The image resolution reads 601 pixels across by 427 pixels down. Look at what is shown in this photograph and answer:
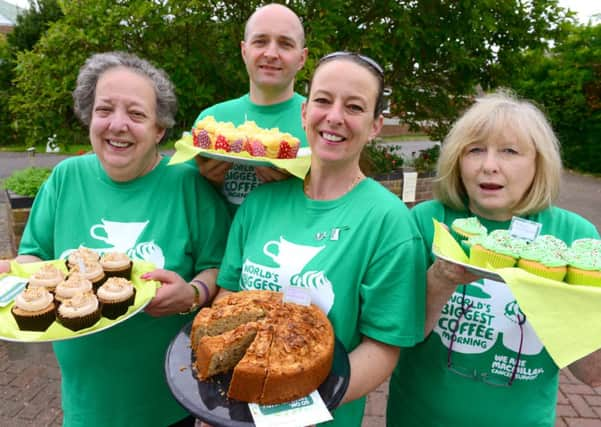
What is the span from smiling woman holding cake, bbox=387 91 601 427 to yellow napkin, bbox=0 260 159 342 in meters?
1.42

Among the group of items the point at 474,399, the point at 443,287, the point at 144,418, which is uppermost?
the point at 443,287

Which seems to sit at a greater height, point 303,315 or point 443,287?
point 443,287

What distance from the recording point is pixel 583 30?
693 inches

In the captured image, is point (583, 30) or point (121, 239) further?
point (583, 30)

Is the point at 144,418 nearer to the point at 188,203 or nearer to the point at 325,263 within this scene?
the point at 188,203

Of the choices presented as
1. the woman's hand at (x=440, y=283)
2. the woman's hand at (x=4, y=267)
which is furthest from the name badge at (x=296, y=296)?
the woman's hand at (x=4, y=267)

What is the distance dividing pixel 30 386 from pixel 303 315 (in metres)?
4.18

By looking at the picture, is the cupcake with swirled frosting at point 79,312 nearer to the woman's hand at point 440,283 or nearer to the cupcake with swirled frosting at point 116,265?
the cupcake with swirled frosting at point 116,265

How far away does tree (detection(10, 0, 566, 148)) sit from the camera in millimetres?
5590

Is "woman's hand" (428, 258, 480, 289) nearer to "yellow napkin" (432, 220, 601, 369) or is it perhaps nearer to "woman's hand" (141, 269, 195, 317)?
"yellow napkin" (432, 220, 601, 369)

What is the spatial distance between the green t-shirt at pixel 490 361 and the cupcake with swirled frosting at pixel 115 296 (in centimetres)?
158

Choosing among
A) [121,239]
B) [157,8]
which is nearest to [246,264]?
[121,239]

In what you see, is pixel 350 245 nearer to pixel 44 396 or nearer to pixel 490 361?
pixel 490 361

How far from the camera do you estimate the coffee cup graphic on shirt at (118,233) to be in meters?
2.32
